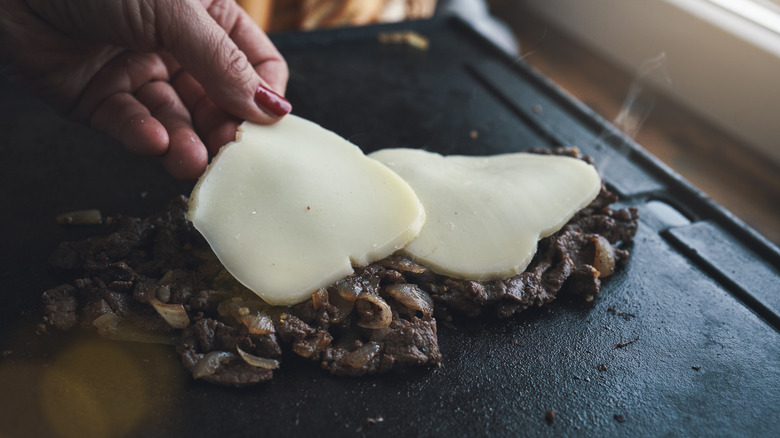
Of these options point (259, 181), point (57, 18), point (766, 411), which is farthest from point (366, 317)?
point (57, 18)

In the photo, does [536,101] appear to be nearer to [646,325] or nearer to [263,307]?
[646,325]

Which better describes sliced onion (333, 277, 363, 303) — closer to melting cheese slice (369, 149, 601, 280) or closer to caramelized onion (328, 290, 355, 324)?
caramelized onion (328, 290, 355, 324)

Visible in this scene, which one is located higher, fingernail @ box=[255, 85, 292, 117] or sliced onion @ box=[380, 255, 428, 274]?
fingernail @ box=[255, 85, 292, 117]

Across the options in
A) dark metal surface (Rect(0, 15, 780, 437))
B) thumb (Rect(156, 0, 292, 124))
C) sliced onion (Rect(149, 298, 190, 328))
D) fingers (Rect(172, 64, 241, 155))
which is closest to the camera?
dark metal surface (Rect(0, 15, 780, 437))

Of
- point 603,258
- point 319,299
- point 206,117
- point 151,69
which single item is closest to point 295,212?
point 319,299

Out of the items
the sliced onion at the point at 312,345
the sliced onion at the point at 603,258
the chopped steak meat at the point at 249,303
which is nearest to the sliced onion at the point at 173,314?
the chopped steak meat at the point at 249,303


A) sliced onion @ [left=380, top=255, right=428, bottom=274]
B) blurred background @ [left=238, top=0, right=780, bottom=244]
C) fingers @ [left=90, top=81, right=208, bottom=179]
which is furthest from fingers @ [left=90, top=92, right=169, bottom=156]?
blurred background @ [left=238, top=0, right=780, bottom=244]
